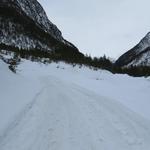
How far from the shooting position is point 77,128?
5.67 m

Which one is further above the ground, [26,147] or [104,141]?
[104,141]

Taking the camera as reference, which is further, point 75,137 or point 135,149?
point 75,137

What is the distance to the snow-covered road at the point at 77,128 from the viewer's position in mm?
4859

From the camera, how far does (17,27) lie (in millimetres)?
61094

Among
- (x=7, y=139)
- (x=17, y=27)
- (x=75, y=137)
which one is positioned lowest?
(x=7, y=139)

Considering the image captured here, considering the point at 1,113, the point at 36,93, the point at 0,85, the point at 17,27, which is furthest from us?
the point at 17,27

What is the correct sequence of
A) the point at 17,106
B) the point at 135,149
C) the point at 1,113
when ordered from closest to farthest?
the point at 135,149 < the point at 1,113 < the point at 17,106

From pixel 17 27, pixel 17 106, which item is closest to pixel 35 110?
pixel 17 106

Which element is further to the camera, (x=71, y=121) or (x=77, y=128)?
(x=71, y=121)

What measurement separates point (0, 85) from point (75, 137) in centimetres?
503

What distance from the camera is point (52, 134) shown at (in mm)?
5414

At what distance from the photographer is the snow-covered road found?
4859 mm

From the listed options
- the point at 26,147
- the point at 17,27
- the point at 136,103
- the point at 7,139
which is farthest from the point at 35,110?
the point at 17,27

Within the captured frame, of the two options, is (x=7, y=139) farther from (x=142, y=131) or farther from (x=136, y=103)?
(x=136, y=103)
